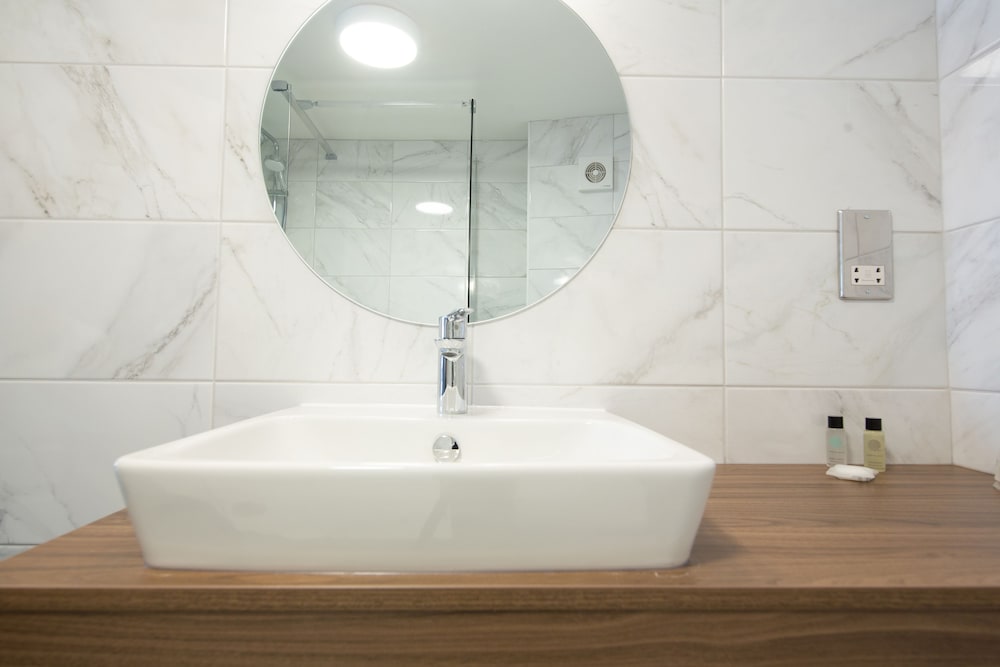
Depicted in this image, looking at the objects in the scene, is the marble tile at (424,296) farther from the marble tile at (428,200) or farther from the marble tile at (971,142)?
the marble tile at (971,142)

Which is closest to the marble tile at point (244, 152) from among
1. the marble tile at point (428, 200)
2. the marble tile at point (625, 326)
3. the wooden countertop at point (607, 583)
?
the marble tile at point (428, 200)

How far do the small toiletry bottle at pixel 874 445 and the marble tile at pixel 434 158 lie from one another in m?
0.92

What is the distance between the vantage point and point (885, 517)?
682 millimetres

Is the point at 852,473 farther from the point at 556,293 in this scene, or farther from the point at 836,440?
the point at 556,293

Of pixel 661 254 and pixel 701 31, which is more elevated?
pixel 701 31

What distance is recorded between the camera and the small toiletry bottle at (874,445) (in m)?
0.93

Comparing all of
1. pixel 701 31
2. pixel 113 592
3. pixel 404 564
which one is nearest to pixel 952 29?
pixel 701 31

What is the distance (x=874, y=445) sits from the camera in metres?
0.94

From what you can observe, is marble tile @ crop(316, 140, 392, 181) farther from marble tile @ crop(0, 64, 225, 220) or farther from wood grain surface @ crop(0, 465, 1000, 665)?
wood grain surface @ crop(0, 465, 1000, 665)

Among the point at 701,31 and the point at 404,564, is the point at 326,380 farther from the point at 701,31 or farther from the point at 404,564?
the point at 701,31

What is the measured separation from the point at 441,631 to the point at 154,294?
0.93 meters

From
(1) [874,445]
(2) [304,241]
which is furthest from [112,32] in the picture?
(1) [874,445]

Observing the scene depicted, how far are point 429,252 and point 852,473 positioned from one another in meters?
0.88

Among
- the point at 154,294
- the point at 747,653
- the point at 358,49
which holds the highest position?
the point at 358,49
